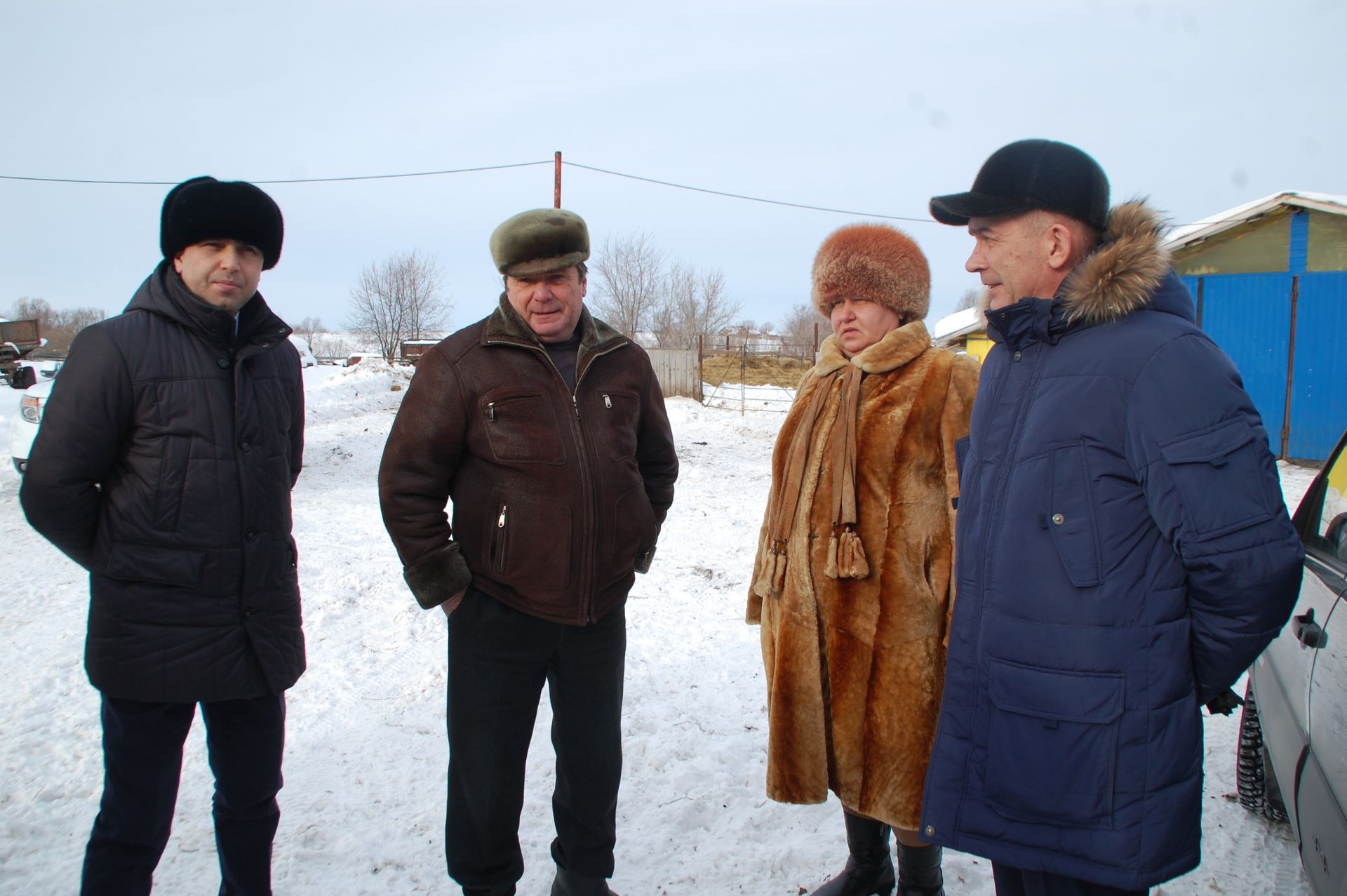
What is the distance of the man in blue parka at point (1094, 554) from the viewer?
1.42 metres

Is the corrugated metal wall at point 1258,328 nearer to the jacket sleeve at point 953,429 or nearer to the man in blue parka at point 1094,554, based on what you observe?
the jacket sleeve at point 953,429

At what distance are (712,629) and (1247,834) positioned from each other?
260 centimetres

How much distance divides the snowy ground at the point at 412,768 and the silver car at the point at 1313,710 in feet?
1.27

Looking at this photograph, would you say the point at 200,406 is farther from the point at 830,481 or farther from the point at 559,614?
the point at 830,481

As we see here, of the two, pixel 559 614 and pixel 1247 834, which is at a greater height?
pixel 559 614

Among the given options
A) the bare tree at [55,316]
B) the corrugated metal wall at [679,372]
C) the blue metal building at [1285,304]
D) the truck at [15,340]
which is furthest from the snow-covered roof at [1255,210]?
the bare tree at [55,316]

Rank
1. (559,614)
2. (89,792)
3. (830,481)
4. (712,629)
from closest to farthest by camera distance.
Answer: (559,614)
(830,481)
(89,792)
(712,629)

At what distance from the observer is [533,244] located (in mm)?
2193

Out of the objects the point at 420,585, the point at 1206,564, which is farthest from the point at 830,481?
the point at 420,585

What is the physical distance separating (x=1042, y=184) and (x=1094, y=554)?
774mm

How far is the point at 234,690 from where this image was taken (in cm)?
203

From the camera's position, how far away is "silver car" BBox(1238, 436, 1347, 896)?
180cm

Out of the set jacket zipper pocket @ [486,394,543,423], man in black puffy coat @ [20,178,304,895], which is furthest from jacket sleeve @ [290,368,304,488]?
jacket zipper pocket @ [486,394,543,423]

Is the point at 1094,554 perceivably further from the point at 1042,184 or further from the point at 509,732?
the point at 509,732
